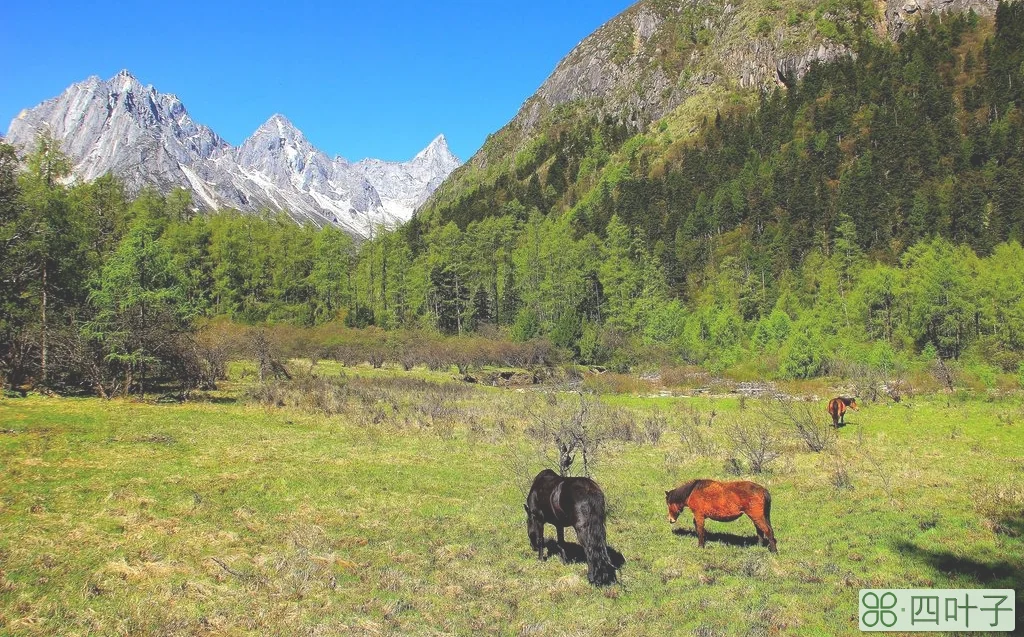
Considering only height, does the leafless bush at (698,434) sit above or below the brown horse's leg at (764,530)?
below

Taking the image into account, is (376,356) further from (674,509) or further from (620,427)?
(674,509)

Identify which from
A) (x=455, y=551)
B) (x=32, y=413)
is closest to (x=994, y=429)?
(x=455, y=551)

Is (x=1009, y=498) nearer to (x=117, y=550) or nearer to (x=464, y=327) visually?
(x=117, y=550)

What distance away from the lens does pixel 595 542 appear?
8.97m

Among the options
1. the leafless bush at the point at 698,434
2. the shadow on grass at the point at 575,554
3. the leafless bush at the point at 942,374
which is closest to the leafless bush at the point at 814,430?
the leafless bush at the point at 698,434

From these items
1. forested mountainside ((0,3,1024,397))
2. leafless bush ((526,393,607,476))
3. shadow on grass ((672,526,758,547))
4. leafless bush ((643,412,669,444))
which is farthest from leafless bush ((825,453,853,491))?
forested mountainside ((0,3,1024,397))

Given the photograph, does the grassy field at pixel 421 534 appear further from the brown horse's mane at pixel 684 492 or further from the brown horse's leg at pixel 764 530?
the brown horse's mane at pixel 684 492

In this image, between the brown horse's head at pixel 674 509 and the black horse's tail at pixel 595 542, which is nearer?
the black horse's tail at pixel 595 542

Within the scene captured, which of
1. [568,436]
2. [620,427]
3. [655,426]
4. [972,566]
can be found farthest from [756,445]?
[972,566]

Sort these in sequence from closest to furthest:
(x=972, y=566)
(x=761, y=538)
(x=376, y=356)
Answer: (x=972, y=566)
(x=761, y=538)
(x=376, y=356)

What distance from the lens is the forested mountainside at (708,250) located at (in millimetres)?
29672

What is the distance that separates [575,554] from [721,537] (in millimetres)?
3219

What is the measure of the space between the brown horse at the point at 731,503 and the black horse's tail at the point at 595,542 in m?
2.72

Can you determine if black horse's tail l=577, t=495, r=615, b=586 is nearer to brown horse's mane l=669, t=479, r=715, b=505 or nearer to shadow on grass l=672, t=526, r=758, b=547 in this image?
brown horse's mane l=669, t=479, r=715, b=505
